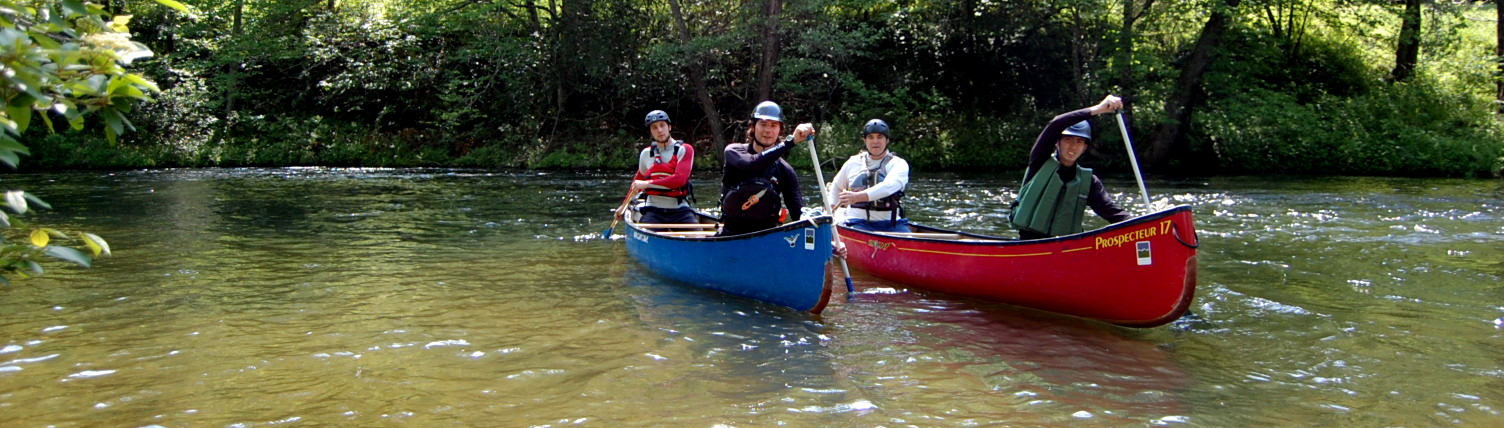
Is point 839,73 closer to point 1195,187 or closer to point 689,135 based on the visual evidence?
point 689,135

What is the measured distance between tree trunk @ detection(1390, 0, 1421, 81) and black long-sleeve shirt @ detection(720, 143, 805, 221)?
18.9 metres

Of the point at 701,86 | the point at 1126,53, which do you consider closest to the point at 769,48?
the point at 701,86

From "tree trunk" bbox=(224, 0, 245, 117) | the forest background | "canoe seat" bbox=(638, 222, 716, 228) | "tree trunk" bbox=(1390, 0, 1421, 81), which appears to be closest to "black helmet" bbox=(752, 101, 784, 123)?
"canoe seat" bbox=(638, 222, 716, 228)

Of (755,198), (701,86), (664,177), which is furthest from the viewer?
(701,86)

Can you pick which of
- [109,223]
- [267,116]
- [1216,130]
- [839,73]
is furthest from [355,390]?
[267,116]

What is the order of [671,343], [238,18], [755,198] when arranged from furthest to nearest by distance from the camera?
1. [238,18]
2. [755,198]
3. [671,343]

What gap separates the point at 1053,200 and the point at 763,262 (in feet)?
6.39

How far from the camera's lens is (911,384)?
Result: 17.0ft

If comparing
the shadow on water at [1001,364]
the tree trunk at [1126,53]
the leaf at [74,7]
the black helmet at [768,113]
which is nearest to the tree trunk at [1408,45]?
the tree trunk at [1126,53]

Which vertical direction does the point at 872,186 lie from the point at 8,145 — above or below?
below

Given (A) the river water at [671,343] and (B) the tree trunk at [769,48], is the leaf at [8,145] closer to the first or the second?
(A) the river water at [671,343]

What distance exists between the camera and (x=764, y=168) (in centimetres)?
673

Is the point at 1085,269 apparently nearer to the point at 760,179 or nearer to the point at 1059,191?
the point at 1059,191

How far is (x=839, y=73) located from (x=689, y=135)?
4.23 meters
